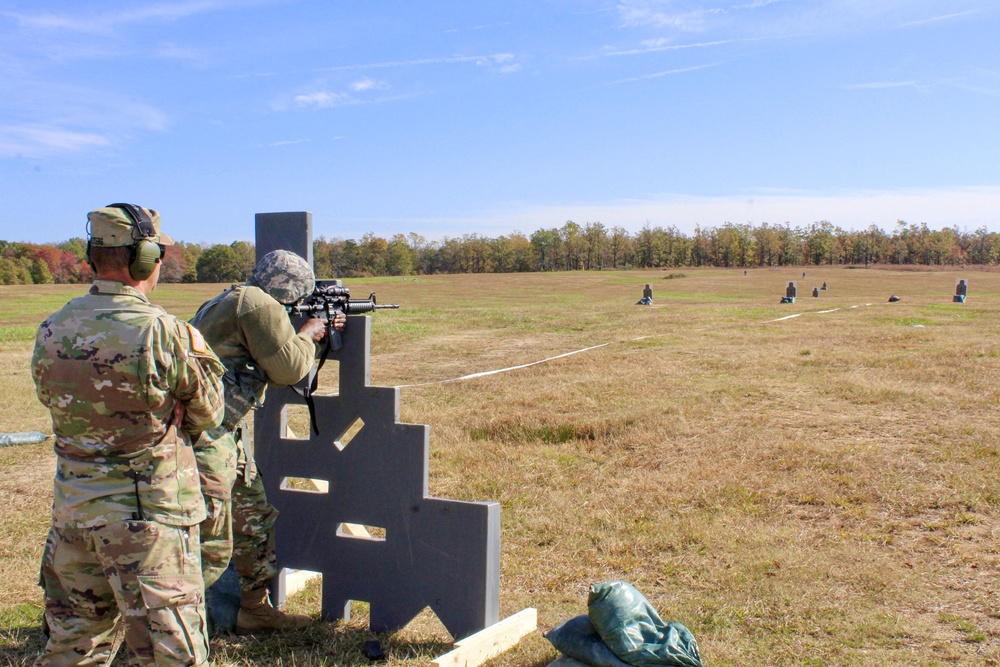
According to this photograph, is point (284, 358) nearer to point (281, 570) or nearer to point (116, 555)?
point (116, 555)

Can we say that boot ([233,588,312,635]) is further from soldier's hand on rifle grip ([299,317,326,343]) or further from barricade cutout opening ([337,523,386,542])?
soldier's hand on rifle grip ([299,317,326,343])

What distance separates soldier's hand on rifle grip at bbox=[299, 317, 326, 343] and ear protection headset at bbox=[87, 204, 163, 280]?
3.81 feet

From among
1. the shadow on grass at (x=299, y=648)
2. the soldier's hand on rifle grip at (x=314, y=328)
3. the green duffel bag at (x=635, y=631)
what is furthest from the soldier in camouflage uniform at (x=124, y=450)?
the green duffel bag at (x=635, y=631)

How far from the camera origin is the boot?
4309 millimetres

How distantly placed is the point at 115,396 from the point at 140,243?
54cm

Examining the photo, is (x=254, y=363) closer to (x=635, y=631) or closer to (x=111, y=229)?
(x=111, y=229)

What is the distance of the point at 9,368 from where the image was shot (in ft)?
49.3

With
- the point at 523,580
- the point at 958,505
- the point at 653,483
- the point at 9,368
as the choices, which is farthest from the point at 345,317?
the point at 9,368

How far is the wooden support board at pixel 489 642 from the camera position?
377 cm

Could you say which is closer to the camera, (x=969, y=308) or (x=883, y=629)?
(x=883, y=629)

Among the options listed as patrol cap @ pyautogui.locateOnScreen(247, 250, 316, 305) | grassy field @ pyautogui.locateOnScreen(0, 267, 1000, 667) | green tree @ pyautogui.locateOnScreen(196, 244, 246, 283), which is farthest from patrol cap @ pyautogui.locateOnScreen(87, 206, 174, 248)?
green tree @ pyautogui.locateOnScreen(196, 244, 246, 283)

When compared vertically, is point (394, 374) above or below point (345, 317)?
below

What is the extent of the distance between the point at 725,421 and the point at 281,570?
5632mm

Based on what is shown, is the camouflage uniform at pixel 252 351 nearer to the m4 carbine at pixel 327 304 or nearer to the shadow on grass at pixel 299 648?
the m4 carbine at pixel 327 304
